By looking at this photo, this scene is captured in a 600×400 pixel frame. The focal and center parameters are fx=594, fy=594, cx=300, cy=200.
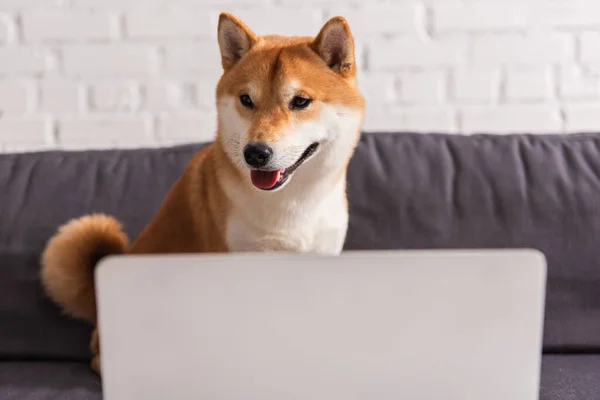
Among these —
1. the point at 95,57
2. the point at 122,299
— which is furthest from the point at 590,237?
the point at 95,57

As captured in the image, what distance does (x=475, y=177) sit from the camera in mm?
1292

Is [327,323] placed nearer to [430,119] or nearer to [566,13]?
[430,119]

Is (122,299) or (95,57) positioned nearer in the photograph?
(122,299)

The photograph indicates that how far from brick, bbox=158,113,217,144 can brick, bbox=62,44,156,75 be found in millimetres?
148

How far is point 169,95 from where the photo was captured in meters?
1.62

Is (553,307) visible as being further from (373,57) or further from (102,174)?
(102,174)

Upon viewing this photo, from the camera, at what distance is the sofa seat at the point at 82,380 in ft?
3.36

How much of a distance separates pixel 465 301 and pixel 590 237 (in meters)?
0.81

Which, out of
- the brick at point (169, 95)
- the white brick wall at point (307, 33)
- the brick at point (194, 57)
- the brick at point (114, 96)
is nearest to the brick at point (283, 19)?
the white brick wall at point (307, 33)

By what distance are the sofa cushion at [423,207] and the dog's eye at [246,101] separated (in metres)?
0.46

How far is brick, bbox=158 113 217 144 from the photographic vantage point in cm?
163

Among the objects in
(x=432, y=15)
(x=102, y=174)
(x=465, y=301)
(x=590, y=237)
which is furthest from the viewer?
(x=432, y=15)

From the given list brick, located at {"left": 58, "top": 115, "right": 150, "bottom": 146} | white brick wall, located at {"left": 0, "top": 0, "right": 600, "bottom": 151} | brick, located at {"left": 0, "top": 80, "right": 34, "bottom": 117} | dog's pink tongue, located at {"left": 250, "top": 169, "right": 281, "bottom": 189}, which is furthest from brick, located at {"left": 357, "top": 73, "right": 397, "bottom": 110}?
brick, located at {"left": 0, "top": 80, "right": 34, "bottom": 117}

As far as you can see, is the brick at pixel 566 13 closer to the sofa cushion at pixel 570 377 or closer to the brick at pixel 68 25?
the sofa cushion at pixel 570 377
